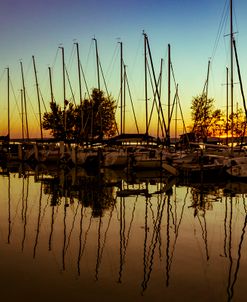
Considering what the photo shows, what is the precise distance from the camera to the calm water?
942cm

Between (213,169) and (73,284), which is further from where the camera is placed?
(213,169)

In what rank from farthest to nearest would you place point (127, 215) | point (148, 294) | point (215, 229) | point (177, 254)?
point (127, 215), point (215, 229), point (177, 254), point (148, 294)

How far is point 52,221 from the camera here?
17.3 meters

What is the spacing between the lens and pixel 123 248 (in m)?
12.9

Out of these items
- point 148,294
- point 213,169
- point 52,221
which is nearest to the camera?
point 148,294

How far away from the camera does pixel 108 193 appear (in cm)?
2605

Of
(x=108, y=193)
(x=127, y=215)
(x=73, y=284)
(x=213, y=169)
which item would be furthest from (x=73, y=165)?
(x=73, y=284)

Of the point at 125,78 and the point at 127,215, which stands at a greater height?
the point at 125,78

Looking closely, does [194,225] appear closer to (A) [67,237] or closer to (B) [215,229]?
(B) [215,229]

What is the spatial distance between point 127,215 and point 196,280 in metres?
Result: 8.68

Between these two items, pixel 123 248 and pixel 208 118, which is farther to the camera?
pixel 208 118

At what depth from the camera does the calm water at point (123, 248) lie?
9422mm

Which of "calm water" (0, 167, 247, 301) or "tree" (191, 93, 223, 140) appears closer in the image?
"calm water" (0, 167, 247, 301)

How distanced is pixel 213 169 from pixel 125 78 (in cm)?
2277
